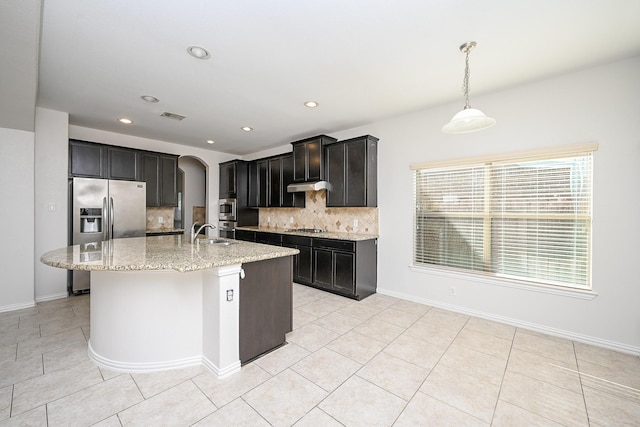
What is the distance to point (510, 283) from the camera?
122 inches

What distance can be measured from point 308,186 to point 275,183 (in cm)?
116

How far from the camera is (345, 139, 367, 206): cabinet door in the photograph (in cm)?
409

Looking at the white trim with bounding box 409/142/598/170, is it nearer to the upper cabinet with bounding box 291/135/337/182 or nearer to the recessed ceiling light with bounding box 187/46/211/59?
the upper cabinet with bounding box 291/135/337/182

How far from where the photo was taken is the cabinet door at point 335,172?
4.34m

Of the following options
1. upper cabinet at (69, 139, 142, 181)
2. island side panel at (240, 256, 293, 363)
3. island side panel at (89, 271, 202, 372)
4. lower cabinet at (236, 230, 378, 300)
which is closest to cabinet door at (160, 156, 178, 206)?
upper cabinet at (69, 139, 142, 181)

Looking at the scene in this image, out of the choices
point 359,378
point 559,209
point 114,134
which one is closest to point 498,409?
point 359,378

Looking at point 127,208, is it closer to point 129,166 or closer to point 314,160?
point 129,166

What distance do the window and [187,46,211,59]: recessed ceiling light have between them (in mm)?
2847

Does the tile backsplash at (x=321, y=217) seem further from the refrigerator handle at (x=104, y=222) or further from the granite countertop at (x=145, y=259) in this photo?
the refrigerator handle at (x=104, y=222)

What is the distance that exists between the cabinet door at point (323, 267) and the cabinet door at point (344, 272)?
0.32 ft

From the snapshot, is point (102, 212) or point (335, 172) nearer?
point (102, 212)

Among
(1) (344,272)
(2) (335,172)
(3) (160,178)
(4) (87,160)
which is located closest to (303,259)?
(1) (344,272)

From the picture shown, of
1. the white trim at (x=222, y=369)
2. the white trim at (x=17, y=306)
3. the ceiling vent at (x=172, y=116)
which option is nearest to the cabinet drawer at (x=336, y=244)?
the white trim at (x=222, y=369)

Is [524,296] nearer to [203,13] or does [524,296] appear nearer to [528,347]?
[528,347]
